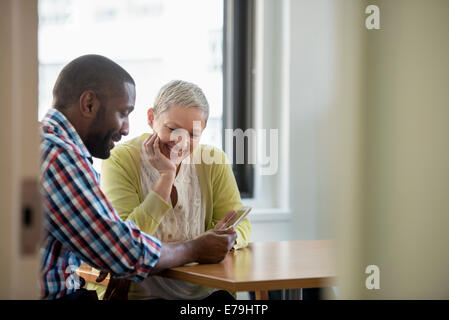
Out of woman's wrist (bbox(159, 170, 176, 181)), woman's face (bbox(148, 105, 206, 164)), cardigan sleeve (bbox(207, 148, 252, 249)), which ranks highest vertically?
woman's face (bbox(148, 105, 206, 164))

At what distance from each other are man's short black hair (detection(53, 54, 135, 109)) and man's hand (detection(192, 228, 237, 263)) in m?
0.49

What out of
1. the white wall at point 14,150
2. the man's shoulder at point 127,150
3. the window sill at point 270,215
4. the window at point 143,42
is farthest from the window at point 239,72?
the white wall at point 14,150

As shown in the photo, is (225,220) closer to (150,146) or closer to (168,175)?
(168,175)

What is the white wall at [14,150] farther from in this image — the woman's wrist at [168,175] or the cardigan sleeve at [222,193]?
the cardigan sleeve at [222,193]

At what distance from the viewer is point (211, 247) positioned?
149cm

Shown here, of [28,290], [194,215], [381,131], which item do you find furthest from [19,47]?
[194,215]

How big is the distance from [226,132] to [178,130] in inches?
34.7

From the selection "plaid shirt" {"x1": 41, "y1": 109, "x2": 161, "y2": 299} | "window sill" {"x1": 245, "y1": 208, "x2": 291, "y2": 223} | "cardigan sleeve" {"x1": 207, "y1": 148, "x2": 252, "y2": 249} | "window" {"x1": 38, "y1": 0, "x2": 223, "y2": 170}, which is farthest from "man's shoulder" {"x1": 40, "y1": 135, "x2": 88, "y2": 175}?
"window sill" {"x1": 245, "y1": 208, "x2": 291, "y2": 223}

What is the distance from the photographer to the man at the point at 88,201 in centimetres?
123

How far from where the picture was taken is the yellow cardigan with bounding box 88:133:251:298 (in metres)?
1.61

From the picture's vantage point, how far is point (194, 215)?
72.1 inches

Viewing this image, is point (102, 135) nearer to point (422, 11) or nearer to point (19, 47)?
A: point (19, 47)

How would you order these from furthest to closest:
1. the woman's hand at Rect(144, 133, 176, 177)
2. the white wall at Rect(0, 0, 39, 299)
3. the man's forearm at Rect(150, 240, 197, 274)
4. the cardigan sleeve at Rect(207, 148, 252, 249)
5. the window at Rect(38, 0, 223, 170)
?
the window at Rect(38, 0, 223, 170) < the cardigan sleeve at Rect(207, 148, 252, 249) < the woman's hand at Rect(144, 133, 176, 177) < the man's forearm at Rect(150, 240, 197, 274) < the white wall at Rect(0, 0, 39, 299)

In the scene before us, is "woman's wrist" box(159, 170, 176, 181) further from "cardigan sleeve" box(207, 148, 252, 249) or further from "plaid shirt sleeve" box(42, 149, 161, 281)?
"plaid shirt sleeve" box(42, 149, 161, 281)
